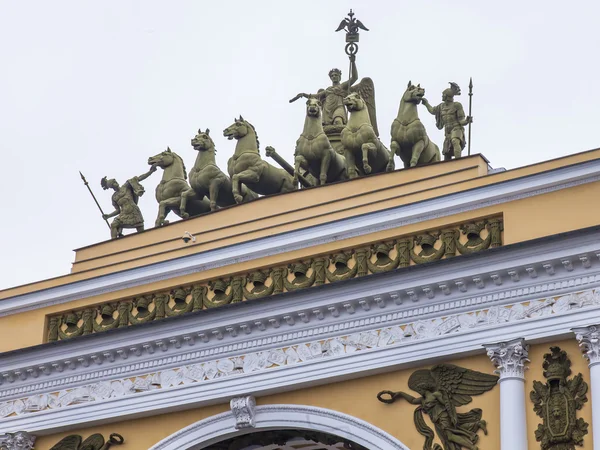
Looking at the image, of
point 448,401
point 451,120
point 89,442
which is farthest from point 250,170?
point 448,401

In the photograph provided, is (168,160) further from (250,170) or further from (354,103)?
(354,103)

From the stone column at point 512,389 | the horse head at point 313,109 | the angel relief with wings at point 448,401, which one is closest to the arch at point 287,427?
the angel relief with wings at point 448,401

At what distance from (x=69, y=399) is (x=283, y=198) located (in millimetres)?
3176

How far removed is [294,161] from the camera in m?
19.6

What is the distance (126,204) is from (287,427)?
17.9 feet

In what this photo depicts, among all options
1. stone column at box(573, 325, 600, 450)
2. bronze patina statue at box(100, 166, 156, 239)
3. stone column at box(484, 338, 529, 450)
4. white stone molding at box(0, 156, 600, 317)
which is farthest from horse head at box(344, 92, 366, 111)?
stone column at box(573, 325, 600, 450)

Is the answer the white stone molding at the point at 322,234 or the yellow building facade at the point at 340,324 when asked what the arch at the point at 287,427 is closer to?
the yellow building facade at the point at 340,324

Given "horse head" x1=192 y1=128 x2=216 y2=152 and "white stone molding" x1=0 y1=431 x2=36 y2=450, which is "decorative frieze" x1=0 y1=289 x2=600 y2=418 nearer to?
"white stone molding" x1=0 y1=431 x2=36 y2=450

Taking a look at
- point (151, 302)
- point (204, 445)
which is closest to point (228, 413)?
point (204, 445)

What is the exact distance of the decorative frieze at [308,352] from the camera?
15367 mm

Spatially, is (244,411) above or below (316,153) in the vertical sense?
below

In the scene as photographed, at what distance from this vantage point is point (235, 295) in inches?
683

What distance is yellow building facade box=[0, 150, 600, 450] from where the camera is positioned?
50.2ft

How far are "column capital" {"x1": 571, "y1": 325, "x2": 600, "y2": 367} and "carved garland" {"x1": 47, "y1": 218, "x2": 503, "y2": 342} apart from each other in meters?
1.40
